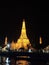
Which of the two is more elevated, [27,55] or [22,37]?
[22,37]

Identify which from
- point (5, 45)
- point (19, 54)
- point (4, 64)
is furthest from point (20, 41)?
point (4, 64)

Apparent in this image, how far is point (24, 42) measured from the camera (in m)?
70.3

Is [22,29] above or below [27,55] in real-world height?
above

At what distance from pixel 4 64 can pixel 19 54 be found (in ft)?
53.7

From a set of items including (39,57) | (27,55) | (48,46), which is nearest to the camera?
(39,57)

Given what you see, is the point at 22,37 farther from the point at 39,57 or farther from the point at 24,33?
the point at 39,57

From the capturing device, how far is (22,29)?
73.2 meters

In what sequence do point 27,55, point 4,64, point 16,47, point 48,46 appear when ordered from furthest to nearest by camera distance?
1. point 16,47
2. point 48,46
3. point 27,55
4. point 4,64

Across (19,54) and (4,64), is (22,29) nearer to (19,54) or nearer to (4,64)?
(19,54)

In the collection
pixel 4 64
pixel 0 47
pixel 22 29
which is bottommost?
pixel 4 64

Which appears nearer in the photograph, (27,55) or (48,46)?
(27,55)

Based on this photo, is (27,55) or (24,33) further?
(24,33)

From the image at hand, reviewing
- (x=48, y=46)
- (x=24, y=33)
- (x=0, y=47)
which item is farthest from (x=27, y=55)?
(x=24, y=33)

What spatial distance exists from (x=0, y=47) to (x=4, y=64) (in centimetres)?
2611
